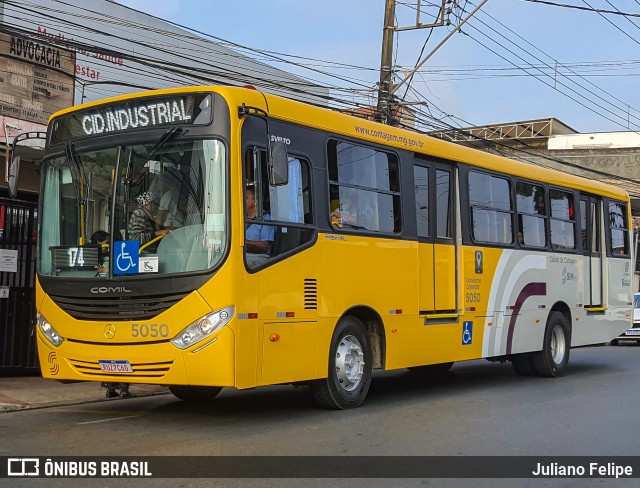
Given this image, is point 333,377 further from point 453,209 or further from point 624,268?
point 624,268

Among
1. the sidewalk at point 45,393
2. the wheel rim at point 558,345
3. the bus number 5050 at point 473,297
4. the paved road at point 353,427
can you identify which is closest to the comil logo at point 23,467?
the paved road at point 353,427

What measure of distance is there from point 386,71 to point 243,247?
11.0m

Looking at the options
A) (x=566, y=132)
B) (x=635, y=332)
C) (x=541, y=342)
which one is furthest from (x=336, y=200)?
(x=566, y=132)

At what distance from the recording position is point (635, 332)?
23.3 meters

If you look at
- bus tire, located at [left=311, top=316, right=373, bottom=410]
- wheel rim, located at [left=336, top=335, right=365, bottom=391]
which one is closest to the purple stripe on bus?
bus tire, located at [left=311, top=316, right=373, bottom=410]

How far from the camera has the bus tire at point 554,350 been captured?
501 inches

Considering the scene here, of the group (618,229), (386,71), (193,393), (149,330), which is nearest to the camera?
(149,330)

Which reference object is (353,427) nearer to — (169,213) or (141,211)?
(169,213)

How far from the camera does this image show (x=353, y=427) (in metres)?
7.60

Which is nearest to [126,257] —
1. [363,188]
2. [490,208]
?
[363,188]

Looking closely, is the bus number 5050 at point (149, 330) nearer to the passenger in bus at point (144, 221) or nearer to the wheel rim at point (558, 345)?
the passenger in bus at point (144, 221)

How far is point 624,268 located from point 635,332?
910 cm

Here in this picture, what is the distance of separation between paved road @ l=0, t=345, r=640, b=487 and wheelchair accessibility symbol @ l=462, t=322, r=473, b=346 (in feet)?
2.45

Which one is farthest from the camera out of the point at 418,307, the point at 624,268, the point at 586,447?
the point at 624,268
